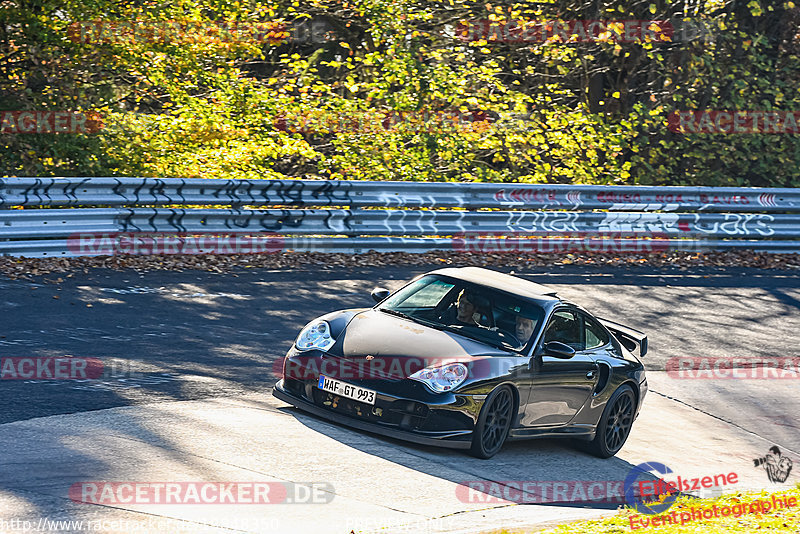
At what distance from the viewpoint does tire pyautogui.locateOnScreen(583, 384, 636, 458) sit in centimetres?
919

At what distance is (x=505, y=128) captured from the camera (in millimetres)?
21141

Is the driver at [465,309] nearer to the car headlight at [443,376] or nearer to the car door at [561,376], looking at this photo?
the car door at [561,376]

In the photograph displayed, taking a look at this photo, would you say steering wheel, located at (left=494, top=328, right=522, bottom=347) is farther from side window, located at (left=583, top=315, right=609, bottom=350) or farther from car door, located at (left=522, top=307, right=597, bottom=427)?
side window, located at (left=583, top=315, right=609, bottom=350)

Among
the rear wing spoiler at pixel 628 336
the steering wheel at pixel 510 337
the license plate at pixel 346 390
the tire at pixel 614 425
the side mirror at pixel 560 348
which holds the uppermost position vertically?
the steering wheel at pixel 510 337

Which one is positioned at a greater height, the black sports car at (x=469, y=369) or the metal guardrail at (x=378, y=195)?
the metal guardrail at (x=378, y=195)

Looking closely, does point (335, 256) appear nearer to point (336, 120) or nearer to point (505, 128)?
point (336, 120)

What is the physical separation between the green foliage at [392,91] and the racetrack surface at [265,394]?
15.9 ft

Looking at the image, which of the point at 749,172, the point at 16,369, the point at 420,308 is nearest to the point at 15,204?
the point at 16,369

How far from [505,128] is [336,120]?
136 inches

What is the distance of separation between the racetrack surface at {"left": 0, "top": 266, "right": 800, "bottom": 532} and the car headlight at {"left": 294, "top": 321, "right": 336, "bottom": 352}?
542 millimetres

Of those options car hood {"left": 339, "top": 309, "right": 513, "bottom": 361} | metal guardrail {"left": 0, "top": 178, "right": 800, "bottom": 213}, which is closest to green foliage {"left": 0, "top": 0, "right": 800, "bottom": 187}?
metal guardrail {"left": 0, "top": 178, "right": 800, "bottom": 213}

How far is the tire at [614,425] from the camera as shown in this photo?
9188 millimetres

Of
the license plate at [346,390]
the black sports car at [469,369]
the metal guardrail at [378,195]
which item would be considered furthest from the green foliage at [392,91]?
the license plate at [346,390]

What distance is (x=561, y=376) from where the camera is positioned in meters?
8.71
